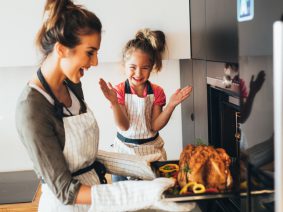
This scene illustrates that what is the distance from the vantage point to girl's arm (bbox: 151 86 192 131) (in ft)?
4.94

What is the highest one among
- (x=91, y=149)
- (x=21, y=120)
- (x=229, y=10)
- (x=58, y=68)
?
(x=229, y=10)

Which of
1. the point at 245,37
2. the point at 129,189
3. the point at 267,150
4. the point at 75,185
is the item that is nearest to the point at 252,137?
the point at 267,150

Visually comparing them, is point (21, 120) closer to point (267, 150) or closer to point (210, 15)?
point (267, 150)

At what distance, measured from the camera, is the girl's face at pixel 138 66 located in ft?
5.22

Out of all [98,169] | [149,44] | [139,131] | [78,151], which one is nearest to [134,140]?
[139,131]

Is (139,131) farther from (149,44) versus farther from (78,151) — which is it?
(78,151)

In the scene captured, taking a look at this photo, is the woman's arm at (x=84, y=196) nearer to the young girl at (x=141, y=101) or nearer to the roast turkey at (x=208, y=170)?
the roast turkey at (x=208, y=170)

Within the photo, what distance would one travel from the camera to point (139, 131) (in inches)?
65.1

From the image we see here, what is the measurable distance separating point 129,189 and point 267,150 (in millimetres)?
349

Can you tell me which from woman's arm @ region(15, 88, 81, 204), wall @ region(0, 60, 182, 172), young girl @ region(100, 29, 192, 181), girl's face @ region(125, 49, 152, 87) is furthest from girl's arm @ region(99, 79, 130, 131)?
woman's arm @ region(15, 88, 81, 204)

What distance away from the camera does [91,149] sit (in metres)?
1.09

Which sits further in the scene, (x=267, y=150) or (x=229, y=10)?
(x=229, y=10)

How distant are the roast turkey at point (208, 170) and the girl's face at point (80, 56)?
362mm

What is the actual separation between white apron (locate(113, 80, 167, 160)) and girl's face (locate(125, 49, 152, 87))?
0.23 feet
